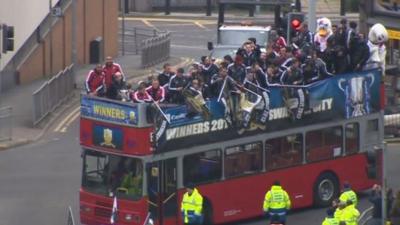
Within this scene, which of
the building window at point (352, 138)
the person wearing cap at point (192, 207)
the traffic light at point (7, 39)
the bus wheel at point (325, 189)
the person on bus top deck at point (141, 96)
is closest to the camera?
the person wearing cap at point (192, 207)

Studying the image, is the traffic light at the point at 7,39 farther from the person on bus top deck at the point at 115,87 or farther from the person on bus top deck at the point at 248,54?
the person on bus top deck at the point at 115,87

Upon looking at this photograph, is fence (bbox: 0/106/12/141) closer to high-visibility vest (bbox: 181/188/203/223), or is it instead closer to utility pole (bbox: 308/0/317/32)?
utility pole (bbox: 308/0/317/32)

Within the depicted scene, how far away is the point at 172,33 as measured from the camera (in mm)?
72125

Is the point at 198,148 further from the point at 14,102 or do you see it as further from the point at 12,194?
the point at 14,102

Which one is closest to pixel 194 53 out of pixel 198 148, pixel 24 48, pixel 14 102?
pixel 24 48

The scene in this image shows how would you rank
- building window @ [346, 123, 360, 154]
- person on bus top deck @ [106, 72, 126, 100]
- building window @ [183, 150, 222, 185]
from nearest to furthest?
1. building window @ [183, 150, 222, 185]
2. person on bus top deck @ [106, 72, 126, 100]
3. building window @ [346, 123, 360, 154]

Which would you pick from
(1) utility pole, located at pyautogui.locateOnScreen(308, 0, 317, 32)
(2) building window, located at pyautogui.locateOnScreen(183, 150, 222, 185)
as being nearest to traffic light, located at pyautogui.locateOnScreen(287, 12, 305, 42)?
(1) utility pole, located at pyautogui.locateOnScreen(308, 0, 317, 32)

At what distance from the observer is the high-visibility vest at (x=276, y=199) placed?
1102 inches

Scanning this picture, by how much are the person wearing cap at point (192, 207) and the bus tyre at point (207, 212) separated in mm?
1353

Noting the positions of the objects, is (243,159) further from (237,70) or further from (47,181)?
(47,181)

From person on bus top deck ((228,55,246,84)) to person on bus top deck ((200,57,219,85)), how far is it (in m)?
0.38

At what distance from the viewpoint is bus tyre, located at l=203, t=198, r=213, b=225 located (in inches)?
1132

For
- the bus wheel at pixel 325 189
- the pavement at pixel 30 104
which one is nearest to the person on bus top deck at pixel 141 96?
the bus wheel at pixel 325 189

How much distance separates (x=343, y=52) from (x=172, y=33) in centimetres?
4099
